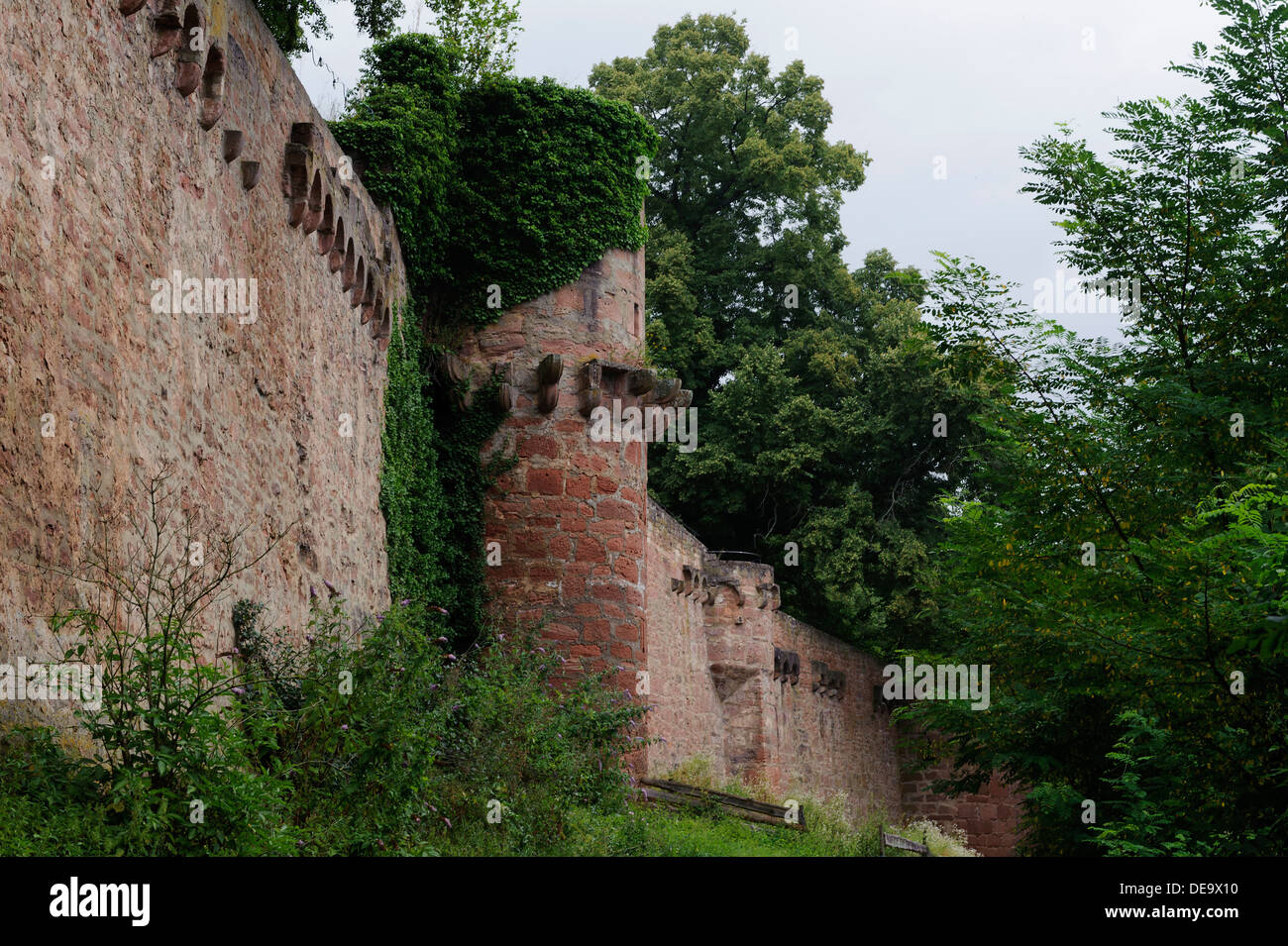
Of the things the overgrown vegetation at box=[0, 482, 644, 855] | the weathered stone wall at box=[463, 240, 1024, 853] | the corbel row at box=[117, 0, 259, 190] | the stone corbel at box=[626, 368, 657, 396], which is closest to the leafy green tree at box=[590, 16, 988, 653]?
the weathered stone wall at box=[463, 240, 1024, 853]

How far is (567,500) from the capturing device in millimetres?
15820

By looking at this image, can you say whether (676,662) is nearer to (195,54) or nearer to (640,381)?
(640,381)

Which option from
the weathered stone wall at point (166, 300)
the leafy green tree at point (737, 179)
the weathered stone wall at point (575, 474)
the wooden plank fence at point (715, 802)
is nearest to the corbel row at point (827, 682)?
the leafy green tree at point (737, 179)

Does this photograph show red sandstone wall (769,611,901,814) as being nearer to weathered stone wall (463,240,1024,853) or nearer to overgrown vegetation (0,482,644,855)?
weathered stone wall (463,240,1024,853)

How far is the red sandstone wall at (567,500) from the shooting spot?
15.5 meters

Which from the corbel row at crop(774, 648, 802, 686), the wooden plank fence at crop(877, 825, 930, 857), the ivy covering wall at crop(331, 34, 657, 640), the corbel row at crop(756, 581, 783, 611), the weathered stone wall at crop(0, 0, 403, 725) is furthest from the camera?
the corbel row at crop(774, 648, 802, 686)

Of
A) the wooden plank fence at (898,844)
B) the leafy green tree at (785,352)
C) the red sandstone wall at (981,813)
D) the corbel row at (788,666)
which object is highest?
the leafy green tree at (785,352)

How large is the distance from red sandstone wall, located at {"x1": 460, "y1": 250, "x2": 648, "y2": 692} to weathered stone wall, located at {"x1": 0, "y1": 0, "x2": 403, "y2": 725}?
10.2ft

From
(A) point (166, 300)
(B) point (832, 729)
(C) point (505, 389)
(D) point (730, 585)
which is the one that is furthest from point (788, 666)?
(A) point (166, 300)

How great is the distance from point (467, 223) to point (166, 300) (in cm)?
797

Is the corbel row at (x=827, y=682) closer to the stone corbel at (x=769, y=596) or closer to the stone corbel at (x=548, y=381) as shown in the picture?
the stone corbel at (x=769, y=596)

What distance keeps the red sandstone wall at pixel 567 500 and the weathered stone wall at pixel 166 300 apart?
10.2ft

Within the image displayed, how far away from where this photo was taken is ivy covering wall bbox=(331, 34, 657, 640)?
14.2 meters

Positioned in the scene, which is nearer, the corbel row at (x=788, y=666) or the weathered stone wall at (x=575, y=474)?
the weathered stone wall at (x=575, y=474)
